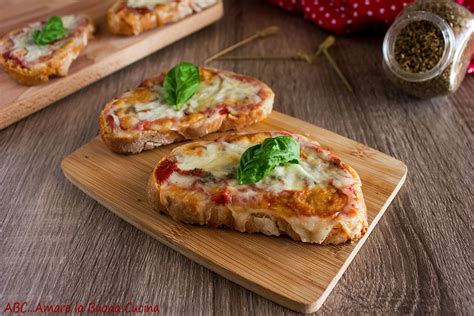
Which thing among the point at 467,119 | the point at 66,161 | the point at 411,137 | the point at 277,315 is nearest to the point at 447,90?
the point at 467,119

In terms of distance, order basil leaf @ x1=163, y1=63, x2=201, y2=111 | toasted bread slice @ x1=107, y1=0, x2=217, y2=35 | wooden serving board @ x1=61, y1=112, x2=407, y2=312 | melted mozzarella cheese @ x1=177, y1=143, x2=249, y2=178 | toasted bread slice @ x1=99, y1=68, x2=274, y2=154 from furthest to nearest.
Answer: toasted bread slice @ x1=107, y1=0, x2=217, y2=35, basil leaf @ x1=163, y1=63, x2=201, y2=111, toasted bread slice @ x1=99, y1=68, x2=274, y2=154, melted mozzarella cheese @ x1=177, y1=143, x2=249, y2=178, wooden serving board @ x1=61, y1=112, x2=407, y2=312

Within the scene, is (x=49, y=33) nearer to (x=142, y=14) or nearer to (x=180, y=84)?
(x=142, y=14)

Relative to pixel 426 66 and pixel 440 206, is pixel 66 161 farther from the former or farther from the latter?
pixel 426 66

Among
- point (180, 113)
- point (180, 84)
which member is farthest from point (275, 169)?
point (180, 84)

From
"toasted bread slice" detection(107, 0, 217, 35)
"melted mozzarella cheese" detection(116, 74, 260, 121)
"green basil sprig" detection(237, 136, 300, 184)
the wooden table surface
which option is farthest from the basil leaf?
"toasted bread slice" detection(107, 0, 217, 35)

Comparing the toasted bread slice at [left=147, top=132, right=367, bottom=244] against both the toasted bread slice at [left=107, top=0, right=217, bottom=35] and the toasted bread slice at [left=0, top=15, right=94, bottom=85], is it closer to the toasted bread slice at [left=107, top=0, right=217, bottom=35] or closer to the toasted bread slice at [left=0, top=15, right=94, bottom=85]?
the toasted bread slice at [left=0, top=15, right=94, bottom=85]

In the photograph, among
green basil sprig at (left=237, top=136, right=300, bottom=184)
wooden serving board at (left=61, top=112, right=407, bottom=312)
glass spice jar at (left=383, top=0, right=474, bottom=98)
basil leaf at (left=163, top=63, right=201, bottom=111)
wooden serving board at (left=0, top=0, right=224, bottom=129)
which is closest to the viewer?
wooden serving board at (left=61, top=112, right=407, bottom=312)
